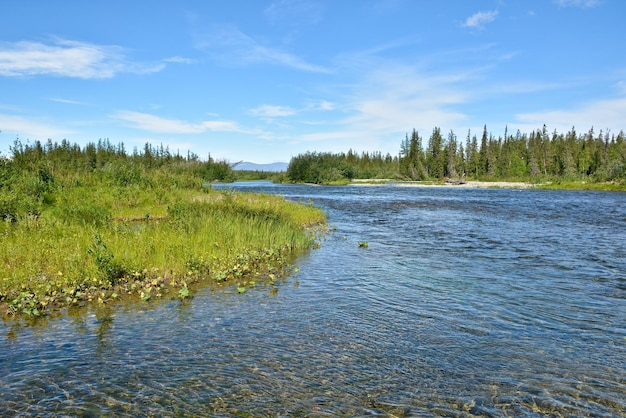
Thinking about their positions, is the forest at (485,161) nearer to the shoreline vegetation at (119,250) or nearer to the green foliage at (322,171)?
the green foliage at (322,171)

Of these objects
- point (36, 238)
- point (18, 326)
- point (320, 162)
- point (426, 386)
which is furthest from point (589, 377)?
point (320, 162)

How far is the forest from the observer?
115281 millimetres

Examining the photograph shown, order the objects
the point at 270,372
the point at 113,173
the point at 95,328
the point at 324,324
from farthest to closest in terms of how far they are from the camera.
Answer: the point at 113,173 → the point at 324,324 → the point at 95,328 → the point at 270,372

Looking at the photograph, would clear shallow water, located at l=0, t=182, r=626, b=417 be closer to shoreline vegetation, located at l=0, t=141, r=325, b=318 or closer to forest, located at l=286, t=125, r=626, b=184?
shoreline vegetation, located at l=0, t=141, r=325, b=318

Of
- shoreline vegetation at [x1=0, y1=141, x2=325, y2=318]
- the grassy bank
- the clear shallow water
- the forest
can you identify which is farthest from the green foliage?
the clear shallow water

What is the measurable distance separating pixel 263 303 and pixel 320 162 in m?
114

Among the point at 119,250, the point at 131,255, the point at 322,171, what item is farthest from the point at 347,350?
the point at 322,171

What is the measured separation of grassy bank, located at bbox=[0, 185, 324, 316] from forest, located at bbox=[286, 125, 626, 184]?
99674 mm

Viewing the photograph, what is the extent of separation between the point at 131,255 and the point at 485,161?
433 ft

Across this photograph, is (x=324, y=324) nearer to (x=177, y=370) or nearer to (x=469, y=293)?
(x=177, y=370)

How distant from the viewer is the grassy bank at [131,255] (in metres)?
11.6

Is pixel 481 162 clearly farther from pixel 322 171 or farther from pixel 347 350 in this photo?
pixel 347 350

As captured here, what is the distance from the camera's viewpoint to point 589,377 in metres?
7.77

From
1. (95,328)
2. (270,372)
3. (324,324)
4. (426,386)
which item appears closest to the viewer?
(426,386)
